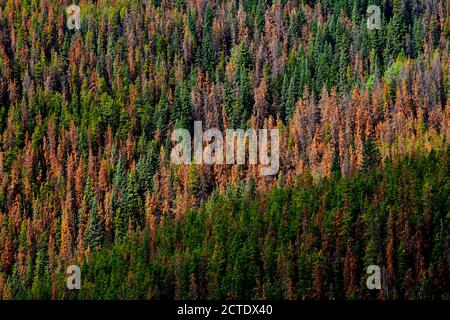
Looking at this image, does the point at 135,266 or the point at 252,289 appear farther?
the point at 135,266

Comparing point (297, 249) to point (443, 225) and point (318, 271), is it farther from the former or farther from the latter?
point (443, 225)

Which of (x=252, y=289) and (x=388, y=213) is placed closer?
(x=252, y=289)

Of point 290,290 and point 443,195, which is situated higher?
point 443,195
